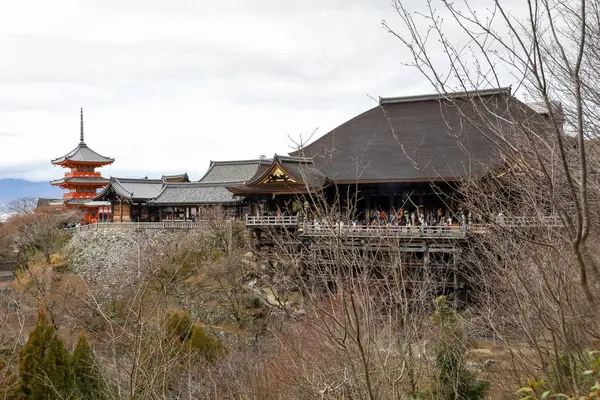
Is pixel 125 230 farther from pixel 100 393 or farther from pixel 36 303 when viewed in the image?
pixel 100 393

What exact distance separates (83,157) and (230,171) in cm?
1580

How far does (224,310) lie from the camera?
62.9 feet

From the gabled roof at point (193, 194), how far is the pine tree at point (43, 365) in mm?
18149

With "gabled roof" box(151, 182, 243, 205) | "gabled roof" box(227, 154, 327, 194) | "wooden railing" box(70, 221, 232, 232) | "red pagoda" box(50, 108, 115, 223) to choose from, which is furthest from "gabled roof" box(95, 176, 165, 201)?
"gabled roof" box(227, 154, 327, 194)

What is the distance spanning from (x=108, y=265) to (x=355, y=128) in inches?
572

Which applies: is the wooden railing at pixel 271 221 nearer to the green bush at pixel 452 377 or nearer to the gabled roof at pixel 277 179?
the gabled roof at pixel 277 179

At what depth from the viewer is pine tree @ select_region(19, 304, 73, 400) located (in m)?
10.6

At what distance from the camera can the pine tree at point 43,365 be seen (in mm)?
10562

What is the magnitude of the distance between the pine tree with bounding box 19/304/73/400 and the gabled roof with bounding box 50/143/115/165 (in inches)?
1304

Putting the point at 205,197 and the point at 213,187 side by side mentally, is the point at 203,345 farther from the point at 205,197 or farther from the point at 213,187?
the point at 213,187

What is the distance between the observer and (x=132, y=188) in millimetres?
33031

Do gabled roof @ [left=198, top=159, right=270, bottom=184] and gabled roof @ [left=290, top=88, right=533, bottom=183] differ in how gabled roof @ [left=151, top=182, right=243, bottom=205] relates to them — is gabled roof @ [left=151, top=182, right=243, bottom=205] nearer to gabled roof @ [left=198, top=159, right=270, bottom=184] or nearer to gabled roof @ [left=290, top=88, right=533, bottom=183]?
gabled roof @ [left=198, top=159, right=270, bottom=184]

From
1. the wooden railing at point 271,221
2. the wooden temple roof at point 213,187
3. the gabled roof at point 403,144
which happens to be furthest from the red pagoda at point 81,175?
the gabled roof at point 403,144

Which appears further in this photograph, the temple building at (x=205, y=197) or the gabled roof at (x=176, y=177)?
the gabled roof at (x=176, y=177)
